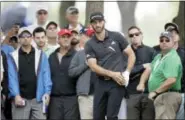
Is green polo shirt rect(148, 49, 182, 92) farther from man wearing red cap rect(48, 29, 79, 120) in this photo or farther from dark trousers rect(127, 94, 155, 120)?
man wearing red cap rect(48, 29, 79, 120)

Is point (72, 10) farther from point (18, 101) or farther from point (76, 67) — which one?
point (18, 101)

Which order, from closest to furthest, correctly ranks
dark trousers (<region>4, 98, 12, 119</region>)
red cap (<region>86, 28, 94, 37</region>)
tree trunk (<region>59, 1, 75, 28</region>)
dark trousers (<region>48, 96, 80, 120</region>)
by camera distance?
dark trousers (<region>48, 96, 80, 120</region>), dark trousers (<region>4, 98, 12, 119</region>), red cap (<region>86, 28, 94, 37</region>), tree trunk (<region>59, 1, 75, 28</region>)

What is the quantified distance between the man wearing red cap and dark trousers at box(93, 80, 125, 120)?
1.40 meters

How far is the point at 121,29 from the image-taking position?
1141 cm

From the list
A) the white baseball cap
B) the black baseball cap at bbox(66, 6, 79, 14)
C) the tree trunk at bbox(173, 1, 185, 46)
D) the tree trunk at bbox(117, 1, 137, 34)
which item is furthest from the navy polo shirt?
the tree trunk at bbox(173, 1, 185, 46)

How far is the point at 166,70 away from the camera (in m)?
8.81

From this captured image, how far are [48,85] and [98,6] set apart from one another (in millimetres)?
3044

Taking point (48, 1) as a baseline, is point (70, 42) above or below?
below

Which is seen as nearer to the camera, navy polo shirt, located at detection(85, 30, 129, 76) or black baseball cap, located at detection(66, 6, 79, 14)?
navy polo shirt, located at detection(85, 30, 129, 76)

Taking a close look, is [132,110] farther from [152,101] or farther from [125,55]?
[125,55]

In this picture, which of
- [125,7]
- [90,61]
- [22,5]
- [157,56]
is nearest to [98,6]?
[125,7]

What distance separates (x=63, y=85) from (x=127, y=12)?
2934 mm

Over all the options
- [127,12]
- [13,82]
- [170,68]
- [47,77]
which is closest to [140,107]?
[170,68]

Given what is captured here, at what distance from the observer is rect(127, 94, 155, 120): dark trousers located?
31.2ft
